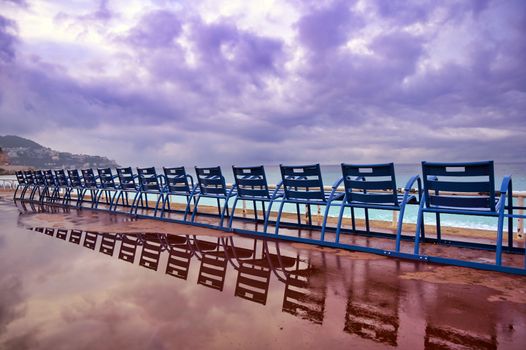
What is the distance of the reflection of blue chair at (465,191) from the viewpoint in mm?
3635

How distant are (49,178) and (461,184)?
11.8m

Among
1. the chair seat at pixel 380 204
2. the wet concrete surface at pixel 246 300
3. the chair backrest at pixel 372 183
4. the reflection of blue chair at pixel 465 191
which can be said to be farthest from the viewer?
the chair seat at pixel 380 204

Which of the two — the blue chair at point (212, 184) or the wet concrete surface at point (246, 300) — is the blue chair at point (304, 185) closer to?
the wet concrete surface at point (246, 300)

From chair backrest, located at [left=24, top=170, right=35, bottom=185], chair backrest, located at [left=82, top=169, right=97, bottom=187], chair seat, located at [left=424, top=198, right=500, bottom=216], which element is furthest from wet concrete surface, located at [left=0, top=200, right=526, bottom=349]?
chair backrest, located at [left=24, top=170, right=35, bottom=185]

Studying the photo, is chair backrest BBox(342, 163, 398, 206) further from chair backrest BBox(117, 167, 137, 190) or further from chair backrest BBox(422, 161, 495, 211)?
chair backrest BBox(117, 167, 137, 190)

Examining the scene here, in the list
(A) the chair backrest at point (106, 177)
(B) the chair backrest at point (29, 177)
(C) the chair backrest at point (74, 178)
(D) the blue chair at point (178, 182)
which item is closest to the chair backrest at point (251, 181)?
(D) the blue chair at point (178, 182)

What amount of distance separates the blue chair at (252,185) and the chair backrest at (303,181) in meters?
0.28

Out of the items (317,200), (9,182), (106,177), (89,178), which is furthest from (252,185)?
(9,182)

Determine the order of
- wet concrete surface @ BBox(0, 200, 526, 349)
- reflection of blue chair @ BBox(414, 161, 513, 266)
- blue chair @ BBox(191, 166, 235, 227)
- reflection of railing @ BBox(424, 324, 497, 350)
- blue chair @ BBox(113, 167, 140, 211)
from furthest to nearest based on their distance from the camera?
blue chair @ BBox(113, 167, 140, 211) → blue chair @ BBox(191, 166, 235, 227) → reflection of blue chair @ BBox(414, 161, 513, 266) → wet concrete surface @ BBox(0, 200, 526, 349) → reflection of railing @ BBox(424, 324, 497, 350)

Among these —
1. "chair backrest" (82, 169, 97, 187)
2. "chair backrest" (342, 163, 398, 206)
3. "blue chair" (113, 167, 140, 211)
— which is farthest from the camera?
"chair backrest" (82, 169, 97, 187)

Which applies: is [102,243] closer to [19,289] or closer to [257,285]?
[19,289]

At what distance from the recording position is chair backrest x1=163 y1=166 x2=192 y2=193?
23.2 feet

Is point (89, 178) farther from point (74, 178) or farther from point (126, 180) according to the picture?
point (126, 180)

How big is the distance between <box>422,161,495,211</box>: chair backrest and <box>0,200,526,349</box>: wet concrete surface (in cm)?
75
